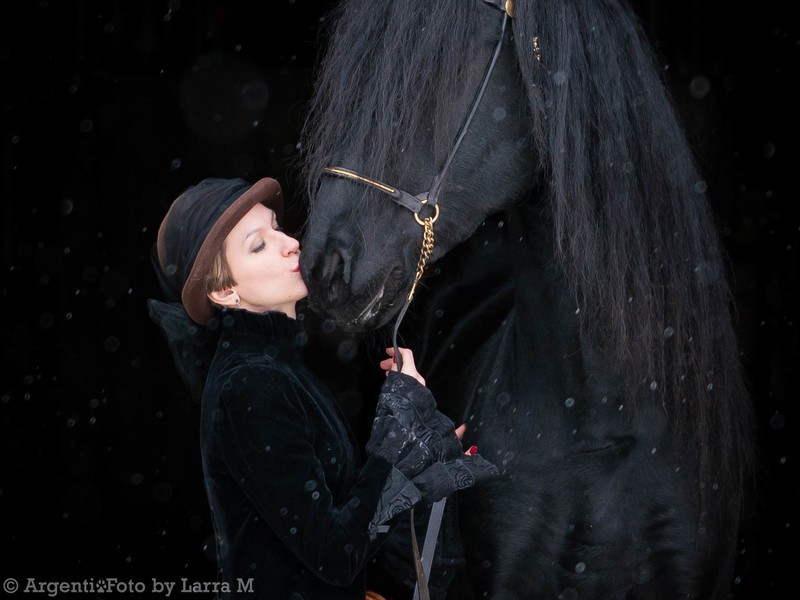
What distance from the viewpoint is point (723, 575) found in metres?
1.80

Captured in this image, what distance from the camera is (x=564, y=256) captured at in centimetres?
150

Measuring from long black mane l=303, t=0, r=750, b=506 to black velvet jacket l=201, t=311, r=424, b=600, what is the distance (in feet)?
1.13

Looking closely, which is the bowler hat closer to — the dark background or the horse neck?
the horse neck

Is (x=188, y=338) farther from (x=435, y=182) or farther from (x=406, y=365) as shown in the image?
(x=435, y=182)

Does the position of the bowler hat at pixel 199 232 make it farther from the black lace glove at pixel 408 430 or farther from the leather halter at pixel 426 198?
the black lace glove at pixel 408 430

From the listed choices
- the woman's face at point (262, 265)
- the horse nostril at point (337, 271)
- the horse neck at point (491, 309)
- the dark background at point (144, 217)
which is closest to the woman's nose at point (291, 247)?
the woman's face at point (262, 265)

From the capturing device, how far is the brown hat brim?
144cm

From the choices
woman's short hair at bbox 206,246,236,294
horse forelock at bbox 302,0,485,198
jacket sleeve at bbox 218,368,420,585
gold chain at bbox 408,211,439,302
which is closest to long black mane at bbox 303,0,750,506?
horse forelock at bbox 302,0,485,198

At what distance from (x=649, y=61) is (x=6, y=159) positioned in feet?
6.40

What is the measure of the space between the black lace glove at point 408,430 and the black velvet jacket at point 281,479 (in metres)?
0.03

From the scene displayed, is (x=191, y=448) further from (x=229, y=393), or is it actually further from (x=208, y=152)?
(x=229, y=393)

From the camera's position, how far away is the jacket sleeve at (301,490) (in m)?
1.33

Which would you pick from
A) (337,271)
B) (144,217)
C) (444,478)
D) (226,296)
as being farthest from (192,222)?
(144,217)

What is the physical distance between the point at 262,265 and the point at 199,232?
12 centimetres
